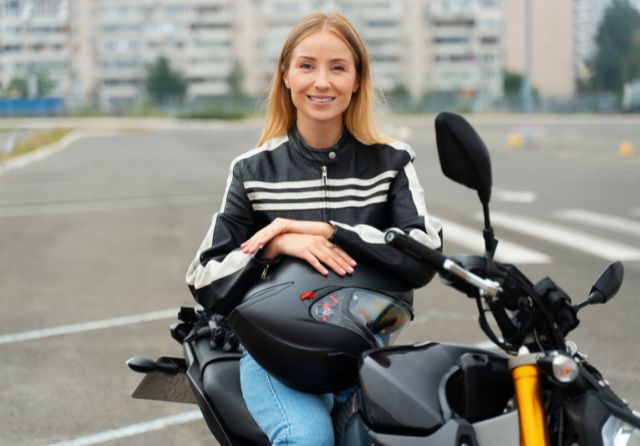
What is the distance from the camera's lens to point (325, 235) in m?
2.20

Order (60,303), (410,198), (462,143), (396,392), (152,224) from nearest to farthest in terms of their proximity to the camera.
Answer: (462,143), (396,392), (410,198), (60,303), (152,224)

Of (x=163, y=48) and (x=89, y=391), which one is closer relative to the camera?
(x=89, y=391)

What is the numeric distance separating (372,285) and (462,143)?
20.4 inches

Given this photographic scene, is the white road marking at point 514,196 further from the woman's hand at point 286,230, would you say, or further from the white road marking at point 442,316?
the woman's hand at point 286,230

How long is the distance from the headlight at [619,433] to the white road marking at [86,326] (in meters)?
4.80

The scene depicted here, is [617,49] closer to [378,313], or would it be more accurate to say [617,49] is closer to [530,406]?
[378,313]

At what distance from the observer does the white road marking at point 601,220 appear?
9.90 metres

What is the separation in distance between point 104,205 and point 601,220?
7344 mm

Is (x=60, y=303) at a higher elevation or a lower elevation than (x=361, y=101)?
lower

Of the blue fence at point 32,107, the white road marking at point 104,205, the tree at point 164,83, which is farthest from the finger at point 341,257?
the tree at point 164,83

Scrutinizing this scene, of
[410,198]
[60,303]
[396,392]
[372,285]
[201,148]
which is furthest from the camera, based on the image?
[201,148]

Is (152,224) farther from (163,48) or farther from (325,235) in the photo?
(163,48)

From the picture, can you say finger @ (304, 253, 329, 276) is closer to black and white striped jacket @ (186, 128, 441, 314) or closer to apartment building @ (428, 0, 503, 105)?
black and white striped jacket @ (186, 128, 441, 314)

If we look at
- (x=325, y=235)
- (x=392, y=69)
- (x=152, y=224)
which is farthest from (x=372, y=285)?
(x=392, y=69)
